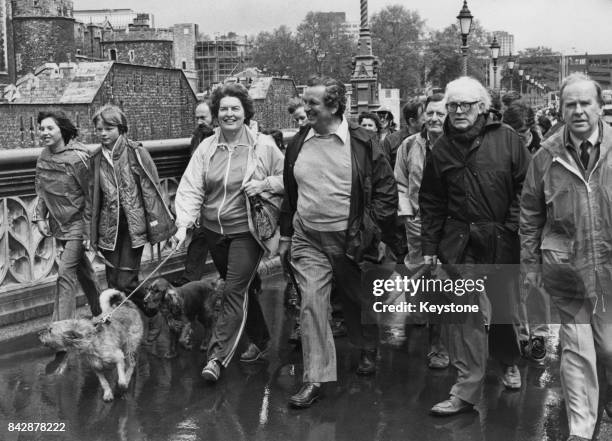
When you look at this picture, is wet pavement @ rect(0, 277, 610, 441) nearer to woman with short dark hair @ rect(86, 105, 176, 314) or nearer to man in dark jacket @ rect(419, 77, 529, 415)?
man in dark jacket @ rect(419, 77, 529, 415)

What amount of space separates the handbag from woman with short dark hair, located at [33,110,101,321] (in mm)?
1463

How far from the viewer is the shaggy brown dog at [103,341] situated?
18.8ft

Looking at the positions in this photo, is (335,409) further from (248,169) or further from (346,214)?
(248,169)

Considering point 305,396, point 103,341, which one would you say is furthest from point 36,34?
point 305,396

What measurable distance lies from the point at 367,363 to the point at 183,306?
139cm

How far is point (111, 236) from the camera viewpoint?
6766 mm

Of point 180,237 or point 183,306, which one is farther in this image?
point 183,306

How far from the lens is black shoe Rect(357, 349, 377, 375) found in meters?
6.23

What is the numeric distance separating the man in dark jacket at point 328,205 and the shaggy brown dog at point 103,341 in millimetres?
1146

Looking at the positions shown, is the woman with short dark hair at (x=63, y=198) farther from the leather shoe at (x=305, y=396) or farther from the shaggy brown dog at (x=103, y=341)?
the leather shoe at (x=305, y=396)

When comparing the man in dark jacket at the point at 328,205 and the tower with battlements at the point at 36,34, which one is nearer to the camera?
the man in dark jacket at the point at 328,205

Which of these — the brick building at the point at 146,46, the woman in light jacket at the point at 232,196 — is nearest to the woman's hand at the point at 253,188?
the woman in light jacket at the point at 232,196

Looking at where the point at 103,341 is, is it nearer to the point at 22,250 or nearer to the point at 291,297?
the point at 22,250

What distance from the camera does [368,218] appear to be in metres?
5.86
